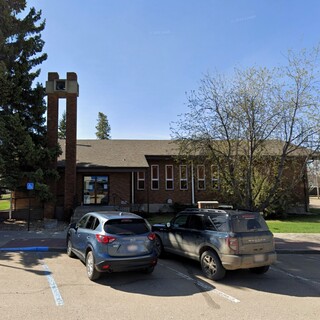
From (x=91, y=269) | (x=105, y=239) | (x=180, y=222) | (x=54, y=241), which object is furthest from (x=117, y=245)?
(x=54, y=241)

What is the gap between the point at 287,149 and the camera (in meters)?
13.0

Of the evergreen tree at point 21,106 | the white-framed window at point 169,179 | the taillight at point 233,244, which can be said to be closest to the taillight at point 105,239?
the taillight at point 233,244

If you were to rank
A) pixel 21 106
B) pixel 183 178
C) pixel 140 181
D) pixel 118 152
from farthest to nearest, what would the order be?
pixel 183 178, pixel 118 152, pixel 140 181, pixel 21 106

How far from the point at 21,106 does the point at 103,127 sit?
49879 millimetres

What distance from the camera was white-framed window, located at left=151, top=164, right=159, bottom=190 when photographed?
23889 mm

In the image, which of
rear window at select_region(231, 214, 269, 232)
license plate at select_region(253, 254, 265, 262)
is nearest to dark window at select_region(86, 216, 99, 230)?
rear window at select_region(231, 214, 269, 232)

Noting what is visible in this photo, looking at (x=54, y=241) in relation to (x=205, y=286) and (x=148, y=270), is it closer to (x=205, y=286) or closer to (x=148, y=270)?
(x=148, y=270)

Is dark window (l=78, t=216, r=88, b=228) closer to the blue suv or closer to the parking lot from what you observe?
the blue suv

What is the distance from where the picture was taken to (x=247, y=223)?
7.77m

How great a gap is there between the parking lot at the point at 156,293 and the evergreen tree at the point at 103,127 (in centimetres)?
5841

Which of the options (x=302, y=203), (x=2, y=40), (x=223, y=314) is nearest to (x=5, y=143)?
(x=2, y=40)

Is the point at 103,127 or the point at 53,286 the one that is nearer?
the point at 53,286

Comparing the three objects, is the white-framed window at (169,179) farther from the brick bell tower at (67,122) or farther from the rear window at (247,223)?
the rear window at (247,223)

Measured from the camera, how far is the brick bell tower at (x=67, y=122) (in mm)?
18422
